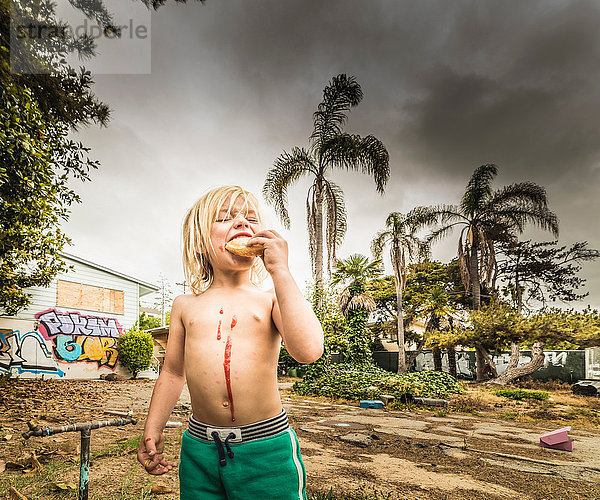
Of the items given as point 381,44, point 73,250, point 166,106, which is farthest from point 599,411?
point 73,250

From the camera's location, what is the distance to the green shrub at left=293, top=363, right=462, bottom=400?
10288 millimetres

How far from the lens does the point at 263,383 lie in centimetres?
121

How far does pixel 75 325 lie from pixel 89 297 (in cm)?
142

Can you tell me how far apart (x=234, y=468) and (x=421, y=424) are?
663cm

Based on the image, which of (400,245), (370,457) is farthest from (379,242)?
(370,457)

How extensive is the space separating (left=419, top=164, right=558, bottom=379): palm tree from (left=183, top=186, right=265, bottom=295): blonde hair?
18.4 metres

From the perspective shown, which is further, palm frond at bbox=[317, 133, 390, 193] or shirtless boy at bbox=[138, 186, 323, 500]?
palm frond at bbox=[317, 133, 390, 193]

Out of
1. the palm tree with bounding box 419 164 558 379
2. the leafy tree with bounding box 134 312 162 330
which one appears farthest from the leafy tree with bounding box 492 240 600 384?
the leafy tree with bounding box 134 312 162 330

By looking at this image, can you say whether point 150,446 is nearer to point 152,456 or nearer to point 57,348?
point 152,456

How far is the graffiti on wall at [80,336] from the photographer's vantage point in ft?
45.8

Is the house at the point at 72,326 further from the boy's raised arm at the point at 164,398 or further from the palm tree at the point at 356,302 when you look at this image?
the boy's raised arm at the point at 164,398

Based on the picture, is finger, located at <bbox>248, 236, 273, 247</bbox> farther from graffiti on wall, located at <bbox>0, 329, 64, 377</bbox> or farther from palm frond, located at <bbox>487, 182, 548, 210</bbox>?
palm frond, located at <bbox>487, 182, 548, 210</bbox>

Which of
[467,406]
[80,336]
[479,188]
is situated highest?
[479,188]

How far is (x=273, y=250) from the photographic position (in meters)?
1.15
